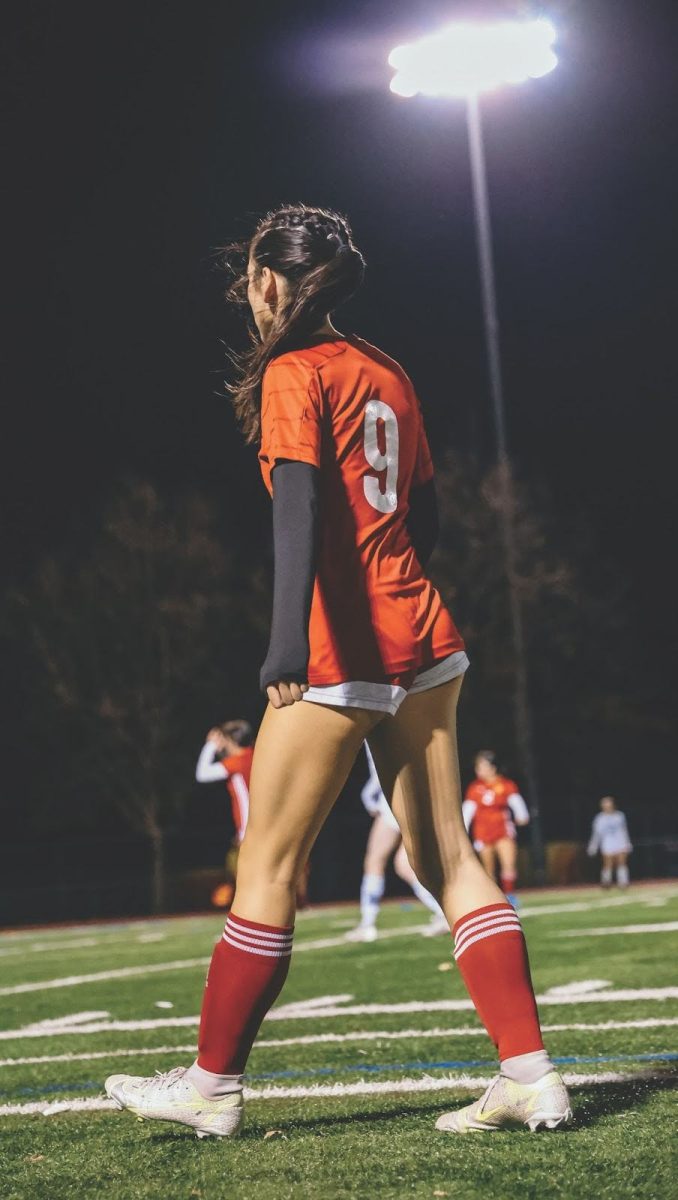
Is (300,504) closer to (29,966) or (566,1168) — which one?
(566,1168)

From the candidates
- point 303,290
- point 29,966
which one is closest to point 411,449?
point 303,290

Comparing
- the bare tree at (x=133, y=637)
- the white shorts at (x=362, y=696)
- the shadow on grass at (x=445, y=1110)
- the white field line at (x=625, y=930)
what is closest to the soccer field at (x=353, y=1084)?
the shadow on grass at (x=445, y=1110)

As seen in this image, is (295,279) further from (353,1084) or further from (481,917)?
(353,1084)

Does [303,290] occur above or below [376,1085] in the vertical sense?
above

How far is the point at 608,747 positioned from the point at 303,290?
40953 mm

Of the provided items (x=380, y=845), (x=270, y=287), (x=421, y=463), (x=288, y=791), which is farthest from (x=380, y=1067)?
(x=380, y=845)

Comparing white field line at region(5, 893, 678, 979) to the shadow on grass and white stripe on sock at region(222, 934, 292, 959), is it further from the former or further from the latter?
white stripe on sock at region(222, 934, 292, 959)

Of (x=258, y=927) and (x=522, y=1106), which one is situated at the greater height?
(x=258, y=927)

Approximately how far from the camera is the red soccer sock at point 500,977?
3.30m

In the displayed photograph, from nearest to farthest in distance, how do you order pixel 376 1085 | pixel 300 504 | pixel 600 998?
pixel 300 504 → pixel 376 1085 → pixel 600 998

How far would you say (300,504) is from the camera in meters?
3.20

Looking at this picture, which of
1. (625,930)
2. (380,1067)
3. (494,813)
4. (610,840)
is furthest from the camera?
(610,840)

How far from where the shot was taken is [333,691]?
10.6ft

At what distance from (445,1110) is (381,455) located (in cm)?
167
